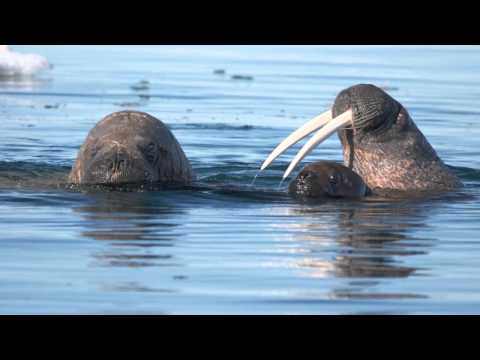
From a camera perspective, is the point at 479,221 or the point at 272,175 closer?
the point at 479,221

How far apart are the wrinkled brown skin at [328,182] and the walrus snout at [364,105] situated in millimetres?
504

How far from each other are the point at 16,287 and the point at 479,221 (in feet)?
15.3

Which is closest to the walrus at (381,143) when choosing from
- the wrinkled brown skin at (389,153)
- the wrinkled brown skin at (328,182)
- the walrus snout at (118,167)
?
the wrinkled brown skin at (389,153)

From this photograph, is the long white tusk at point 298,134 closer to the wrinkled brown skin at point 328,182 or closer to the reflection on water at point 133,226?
the wrinkled brown skin at point 328,182

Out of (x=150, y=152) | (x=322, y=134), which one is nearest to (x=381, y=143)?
(x=322, y=134)

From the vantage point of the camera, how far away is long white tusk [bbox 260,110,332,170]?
12562 mm

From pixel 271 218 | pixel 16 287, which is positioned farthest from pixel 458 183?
pixel 16 287

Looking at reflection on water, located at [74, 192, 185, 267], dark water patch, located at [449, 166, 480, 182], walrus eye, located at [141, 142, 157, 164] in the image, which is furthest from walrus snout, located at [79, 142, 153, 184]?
dark water patch, located at [449, 166, 480, 182]

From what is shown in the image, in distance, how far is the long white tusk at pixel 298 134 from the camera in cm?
1256

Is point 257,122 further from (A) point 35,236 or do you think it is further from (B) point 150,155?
(A) point 35,236

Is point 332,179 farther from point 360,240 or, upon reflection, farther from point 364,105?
point 360,240

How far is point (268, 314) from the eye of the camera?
24.9 ft

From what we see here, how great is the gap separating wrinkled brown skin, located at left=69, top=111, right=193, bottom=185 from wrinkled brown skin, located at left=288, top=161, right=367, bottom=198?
1278 millimetres

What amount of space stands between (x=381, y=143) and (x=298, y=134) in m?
0.91
